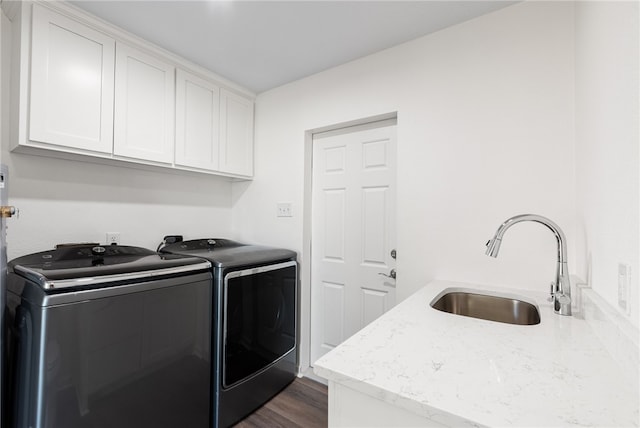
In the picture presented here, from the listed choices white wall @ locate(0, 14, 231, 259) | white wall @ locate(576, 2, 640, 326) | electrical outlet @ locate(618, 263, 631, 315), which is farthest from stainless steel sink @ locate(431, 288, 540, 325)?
white wall @ locate(0, 14, 231, 259)

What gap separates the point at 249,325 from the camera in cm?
188

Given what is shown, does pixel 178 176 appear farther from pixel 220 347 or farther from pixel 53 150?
pixel 220 347

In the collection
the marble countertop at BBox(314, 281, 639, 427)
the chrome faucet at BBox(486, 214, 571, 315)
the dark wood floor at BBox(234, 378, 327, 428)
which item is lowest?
the dark wood floor at BBox(234, 378, 327, 428)

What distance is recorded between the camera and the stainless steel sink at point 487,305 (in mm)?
1321

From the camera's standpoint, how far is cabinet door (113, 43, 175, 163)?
173cm

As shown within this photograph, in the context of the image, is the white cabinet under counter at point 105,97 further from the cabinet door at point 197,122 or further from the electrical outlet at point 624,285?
the electrical outlet at point 624,285

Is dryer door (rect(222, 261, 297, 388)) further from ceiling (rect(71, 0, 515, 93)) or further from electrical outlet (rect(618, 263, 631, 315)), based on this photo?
electrical outlet (rect(618, 263, 631, 315))

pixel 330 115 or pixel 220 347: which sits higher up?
pixel 330 115

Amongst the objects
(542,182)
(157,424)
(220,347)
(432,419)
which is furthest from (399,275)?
(157,424)

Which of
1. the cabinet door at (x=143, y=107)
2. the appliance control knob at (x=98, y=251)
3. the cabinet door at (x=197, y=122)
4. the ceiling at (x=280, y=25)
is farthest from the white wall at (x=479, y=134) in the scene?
the appliance control knob at (x=98, y=251)

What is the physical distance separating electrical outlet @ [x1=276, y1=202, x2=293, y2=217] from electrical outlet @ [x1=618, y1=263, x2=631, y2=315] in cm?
194

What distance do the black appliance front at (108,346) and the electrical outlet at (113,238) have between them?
46cm

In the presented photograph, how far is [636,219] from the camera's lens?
0.68m

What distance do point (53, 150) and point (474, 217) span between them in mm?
2325
